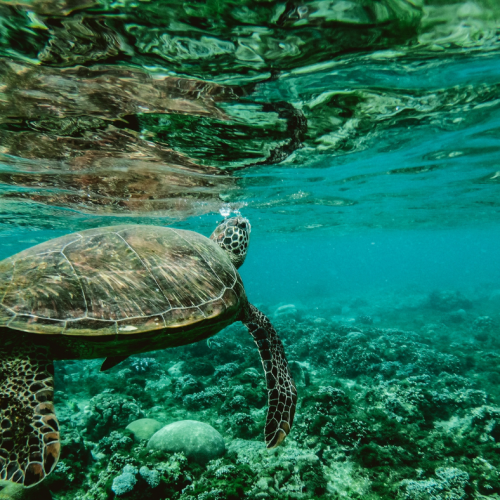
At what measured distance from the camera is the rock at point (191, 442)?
224 inches

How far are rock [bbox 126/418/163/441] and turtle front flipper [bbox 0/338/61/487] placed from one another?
4.29 metres

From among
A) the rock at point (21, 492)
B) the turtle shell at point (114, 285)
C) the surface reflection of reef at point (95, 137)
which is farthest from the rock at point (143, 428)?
the surface reflection of reef at point (95, 137)

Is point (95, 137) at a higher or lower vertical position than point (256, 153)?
higher

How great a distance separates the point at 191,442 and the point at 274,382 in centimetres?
257

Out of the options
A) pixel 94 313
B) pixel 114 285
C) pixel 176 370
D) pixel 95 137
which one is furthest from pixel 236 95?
pixel 176 370

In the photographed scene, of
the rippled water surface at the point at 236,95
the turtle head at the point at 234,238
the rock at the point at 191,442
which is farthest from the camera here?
the turtle head at the point at 234,238

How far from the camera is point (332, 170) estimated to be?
41.6ft

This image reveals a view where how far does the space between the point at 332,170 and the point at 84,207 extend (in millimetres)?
12584

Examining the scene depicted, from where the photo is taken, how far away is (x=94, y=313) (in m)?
3.38

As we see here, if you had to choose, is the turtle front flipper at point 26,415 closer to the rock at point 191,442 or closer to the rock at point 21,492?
the rock at point 21,492

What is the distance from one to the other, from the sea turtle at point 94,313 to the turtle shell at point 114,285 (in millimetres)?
11

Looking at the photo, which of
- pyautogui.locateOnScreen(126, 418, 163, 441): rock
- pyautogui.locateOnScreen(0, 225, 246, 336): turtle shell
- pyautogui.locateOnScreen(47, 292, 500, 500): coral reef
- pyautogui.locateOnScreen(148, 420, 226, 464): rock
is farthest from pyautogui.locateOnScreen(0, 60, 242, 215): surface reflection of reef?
pyautogui.locateOnScreen(126, 418, 163, 441): rock

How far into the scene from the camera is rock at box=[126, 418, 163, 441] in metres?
6.72

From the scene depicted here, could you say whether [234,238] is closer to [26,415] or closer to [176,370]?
[26,415]
